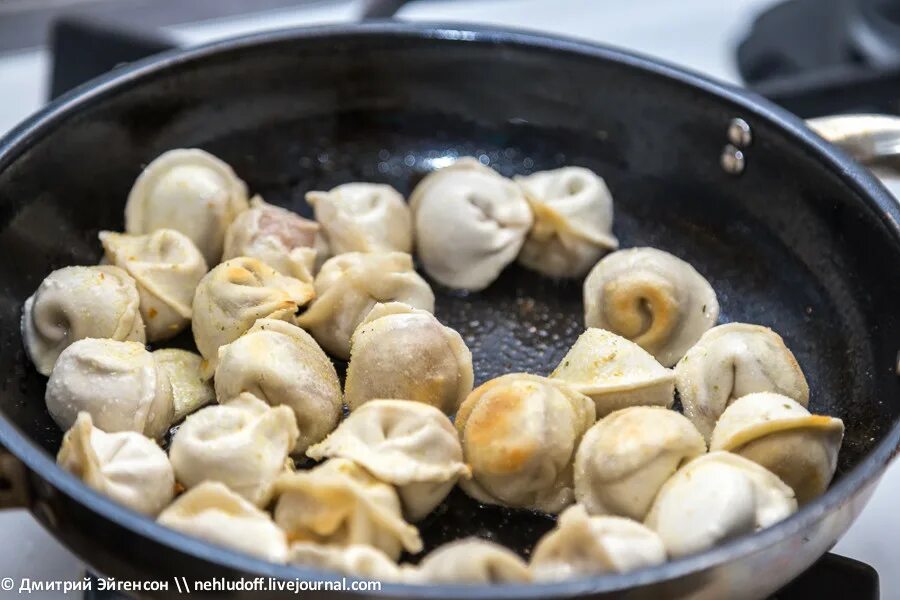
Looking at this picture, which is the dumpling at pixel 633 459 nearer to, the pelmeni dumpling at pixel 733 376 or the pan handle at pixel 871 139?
the pelmeni dumpling at pixel 733 376

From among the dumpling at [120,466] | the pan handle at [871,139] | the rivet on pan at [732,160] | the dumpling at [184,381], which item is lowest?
the dumpling at [184,381]

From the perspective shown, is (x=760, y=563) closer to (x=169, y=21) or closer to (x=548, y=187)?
(x=548, y=187)

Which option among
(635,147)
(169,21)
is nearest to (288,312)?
(635,147)

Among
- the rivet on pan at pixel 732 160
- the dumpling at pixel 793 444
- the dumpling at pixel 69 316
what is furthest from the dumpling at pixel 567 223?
the dumpling at pixel 69 316

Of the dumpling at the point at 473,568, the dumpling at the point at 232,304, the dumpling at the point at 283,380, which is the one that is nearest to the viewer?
the dumpling at the point at 473,568

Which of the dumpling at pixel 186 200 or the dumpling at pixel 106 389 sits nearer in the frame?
Answer: the dumpling at pixel 106 389

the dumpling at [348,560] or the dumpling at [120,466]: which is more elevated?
the dumpling at [348,560]

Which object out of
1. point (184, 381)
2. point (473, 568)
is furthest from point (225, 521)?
point (184, 381)

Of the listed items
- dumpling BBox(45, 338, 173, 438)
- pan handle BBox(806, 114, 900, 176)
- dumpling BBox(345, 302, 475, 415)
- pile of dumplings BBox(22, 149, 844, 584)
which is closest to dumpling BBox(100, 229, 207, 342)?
pile of dumplings BBox(22, 149, 844, 584)
